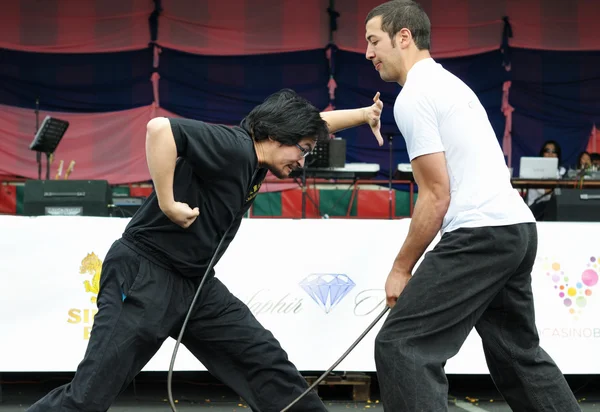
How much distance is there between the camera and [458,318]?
3.22m

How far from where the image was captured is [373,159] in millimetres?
13414

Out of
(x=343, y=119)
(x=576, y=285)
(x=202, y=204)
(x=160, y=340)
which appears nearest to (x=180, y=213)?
(x=202, y=204)

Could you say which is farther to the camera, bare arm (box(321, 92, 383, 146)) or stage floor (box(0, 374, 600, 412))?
stage floor (box(0, 374, 600, 412))

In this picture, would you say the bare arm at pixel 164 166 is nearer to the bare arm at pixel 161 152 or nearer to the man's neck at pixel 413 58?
the bare arm at pixel 161 152

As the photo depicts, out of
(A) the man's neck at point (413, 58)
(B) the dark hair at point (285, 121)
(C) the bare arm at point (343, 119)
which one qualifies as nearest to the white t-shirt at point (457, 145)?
(A) the man's neck at point (413, 58)

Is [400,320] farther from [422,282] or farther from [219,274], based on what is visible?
[219,274]

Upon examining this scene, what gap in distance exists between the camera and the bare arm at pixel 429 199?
323 cm

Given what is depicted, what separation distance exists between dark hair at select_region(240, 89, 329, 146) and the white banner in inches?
93.7

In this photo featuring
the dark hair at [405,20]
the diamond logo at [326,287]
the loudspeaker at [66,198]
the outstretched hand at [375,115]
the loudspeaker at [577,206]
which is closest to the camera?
the dark hair at [405,20]

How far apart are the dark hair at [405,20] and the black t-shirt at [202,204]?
75 cm

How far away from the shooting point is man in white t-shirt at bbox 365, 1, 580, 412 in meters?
3.18

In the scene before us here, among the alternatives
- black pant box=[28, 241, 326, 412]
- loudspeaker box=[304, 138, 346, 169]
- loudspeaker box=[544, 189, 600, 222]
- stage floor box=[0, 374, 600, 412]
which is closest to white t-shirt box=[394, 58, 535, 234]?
black pant box=[28, 241, 326, 412]

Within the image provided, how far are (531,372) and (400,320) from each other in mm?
654

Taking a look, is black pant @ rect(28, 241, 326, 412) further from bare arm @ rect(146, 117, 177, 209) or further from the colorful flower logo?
the colorful flower logo
